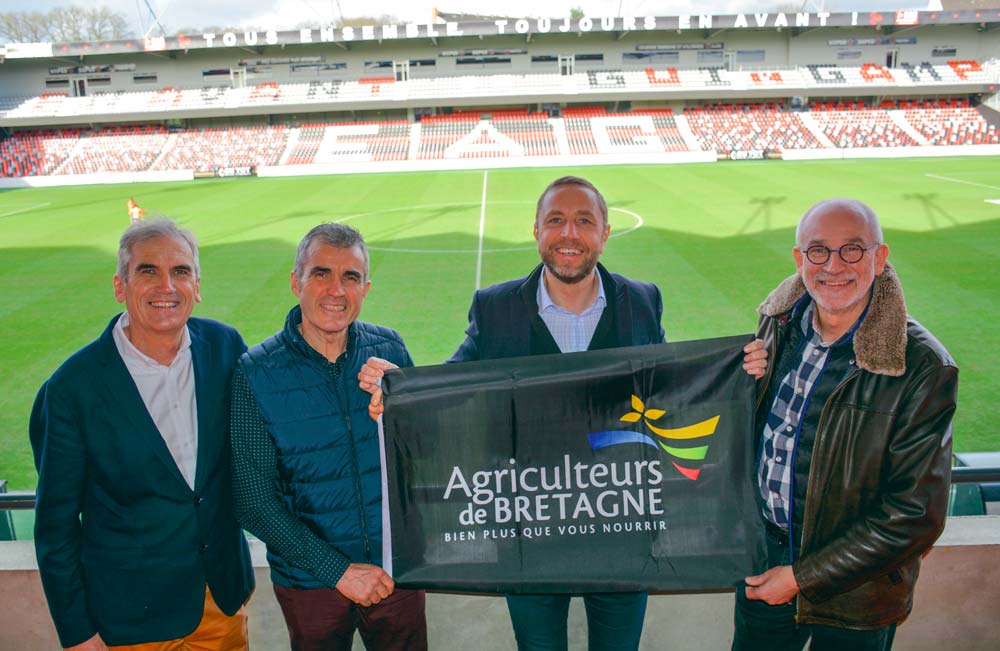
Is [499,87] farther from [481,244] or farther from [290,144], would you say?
[481,244]

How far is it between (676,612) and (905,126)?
4214 cm

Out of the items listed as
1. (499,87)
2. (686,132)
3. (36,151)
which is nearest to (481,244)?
(686,132)

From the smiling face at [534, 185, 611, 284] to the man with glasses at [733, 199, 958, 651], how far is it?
A: 76cm

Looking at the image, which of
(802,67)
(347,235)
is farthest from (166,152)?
(347,235)

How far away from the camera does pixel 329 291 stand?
2635 millimetres

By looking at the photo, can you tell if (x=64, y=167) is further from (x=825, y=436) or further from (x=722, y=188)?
(x=825, y=436)

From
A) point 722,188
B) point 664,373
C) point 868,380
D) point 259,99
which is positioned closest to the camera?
point 868,380

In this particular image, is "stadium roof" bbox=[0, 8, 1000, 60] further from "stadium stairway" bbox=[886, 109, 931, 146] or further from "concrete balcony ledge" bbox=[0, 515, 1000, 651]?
"concrete balcony ledge" bbox=[0, 515, 1000, 651]

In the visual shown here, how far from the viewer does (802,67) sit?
1687 inches

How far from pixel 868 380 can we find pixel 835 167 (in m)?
30.1

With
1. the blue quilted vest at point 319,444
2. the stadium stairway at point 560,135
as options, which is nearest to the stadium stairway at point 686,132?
the stadium stairway at point 560,135

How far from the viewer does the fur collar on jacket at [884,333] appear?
2336 millimetres

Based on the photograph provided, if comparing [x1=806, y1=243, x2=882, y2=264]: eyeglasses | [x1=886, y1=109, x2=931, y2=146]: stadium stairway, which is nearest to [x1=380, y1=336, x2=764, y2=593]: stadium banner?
[x1=806, y1=243, x2=882, y2=264]: eyeglasses

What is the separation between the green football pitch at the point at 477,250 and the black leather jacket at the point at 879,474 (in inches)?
206
